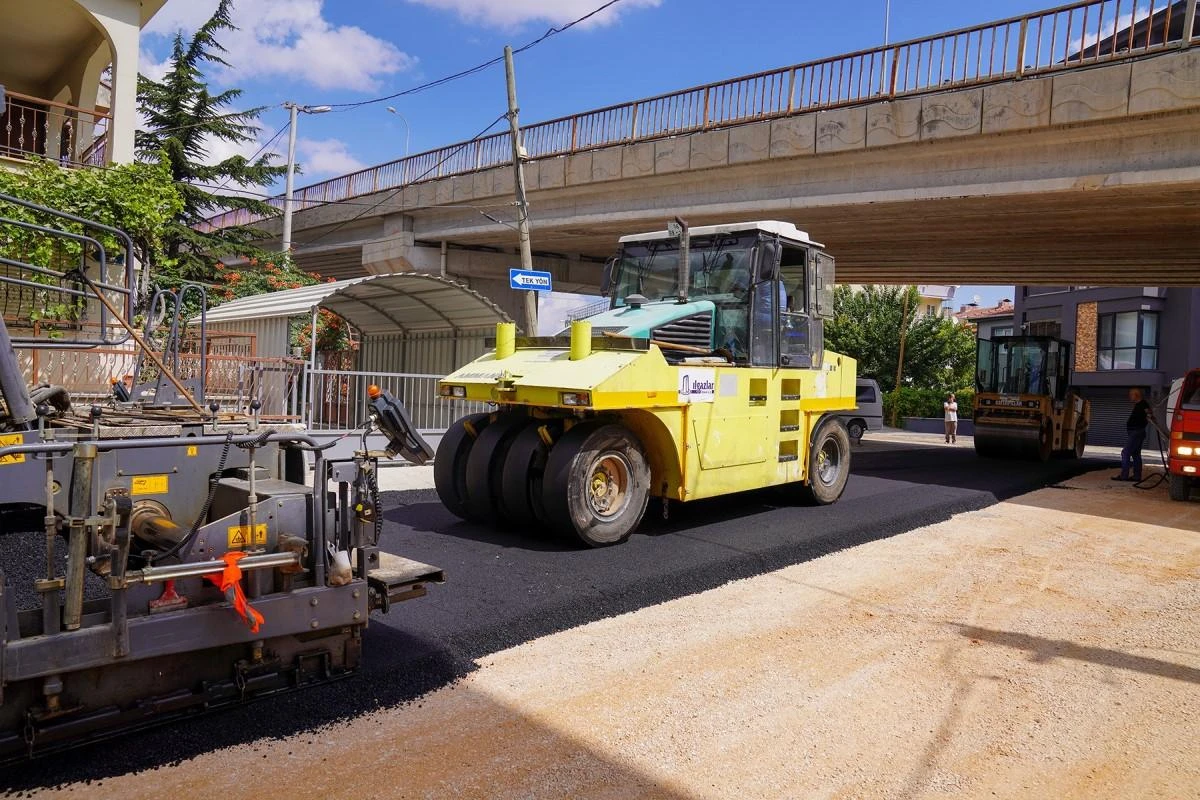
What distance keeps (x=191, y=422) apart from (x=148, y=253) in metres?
10.3

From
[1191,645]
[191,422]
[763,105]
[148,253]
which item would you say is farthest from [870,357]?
[191,422]

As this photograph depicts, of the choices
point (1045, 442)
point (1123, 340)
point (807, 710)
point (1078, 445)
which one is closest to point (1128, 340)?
point (1123, 340)

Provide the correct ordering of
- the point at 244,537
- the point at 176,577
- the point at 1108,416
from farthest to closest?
the point at 1108,416 < the point at 244,537 < the point at 176,577

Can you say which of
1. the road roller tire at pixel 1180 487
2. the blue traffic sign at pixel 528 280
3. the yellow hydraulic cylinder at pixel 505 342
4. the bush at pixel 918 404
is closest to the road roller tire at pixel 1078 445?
the road roller tire at pixel 1180 487

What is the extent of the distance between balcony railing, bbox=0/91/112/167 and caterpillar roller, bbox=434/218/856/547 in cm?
1078

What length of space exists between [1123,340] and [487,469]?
29.1m

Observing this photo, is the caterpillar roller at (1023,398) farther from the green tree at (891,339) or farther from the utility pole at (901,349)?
the green tree at (891,339)

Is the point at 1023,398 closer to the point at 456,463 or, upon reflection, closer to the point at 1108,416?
the point at 456,463

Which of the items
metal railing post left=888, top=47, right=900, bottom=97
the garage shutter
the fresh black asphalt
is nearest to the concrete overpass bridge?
metal railing post left=888, top=47, right=900, bottom=97

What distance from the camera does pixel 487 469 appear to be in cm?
719

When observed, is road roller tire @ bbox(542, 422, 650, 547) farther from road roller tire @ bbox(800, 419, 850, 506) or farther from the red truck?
Result: the red truck

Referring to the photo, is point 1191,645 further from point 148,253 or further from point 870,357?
point 870,357

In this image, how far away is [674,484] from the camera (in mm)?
7184

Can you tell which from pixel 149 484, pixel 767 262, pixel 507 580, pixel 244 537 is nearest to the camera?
pixel 244 537
